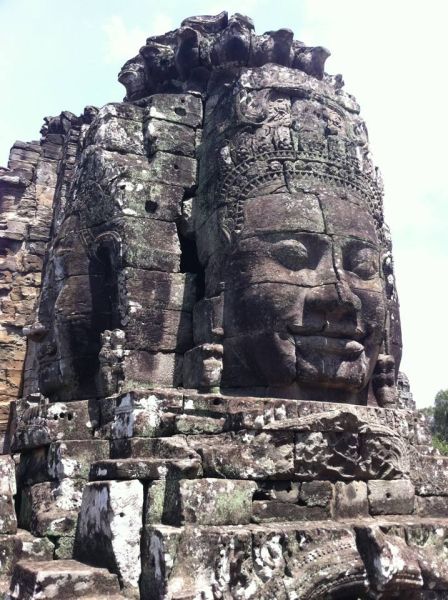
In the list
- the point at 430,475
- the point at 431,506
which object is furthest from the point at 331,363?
the point at 431,506

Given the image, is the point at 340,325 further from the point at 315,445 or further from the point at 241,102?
the point at 241,102

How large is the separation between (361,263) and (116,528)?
3279 mm

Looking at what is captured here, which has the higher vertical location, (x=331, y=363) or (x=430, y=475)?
(x=331, y=363)

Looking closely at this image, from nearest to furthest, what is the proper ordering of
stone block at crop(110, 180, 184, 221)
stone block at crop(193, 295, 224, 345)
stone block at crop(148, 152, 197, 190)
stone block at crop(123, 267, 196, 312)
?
stone block at crop(193, 295, 224, 345) → stone block at crop(123, 267, 196, 312) → stone block at crop(110, 180, 184, 221) → stone block at crop(148, 152, 197, 190)

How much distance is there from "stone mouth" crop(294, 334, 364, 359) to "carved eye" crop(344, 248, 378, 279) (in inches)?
27.5

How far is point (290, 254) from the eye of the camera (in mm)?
5820

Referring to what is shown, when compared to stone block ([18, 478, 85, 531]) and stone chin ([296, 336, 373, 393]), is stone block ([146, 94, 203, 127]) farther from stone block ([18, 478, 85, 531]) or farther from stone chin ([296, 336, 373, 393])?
stone block ([18, 478, 85, 531])

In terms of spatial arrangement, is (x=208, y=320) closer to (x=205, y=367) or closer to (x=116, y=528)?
(x=205, y=367)

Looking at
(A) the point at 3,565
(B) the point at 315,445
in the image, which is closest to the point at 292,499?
(B) the point at 315,445

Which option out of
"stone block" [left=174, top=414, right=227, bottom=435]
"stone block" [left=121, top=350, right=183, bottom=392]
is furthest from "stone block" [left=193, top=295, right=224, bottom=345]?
"stone block" [left=174, top=414, right=227, bottom=435]

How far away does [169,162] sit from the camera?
23.0 ft

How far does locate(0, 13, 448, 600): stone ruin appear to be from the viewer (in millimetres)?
4418

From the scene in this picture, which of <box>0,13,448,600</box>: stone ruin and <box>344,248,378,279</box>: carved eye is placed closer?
<box>0,13,448,600</box>: stone ruin

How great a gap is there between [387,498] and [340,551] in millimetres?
886
